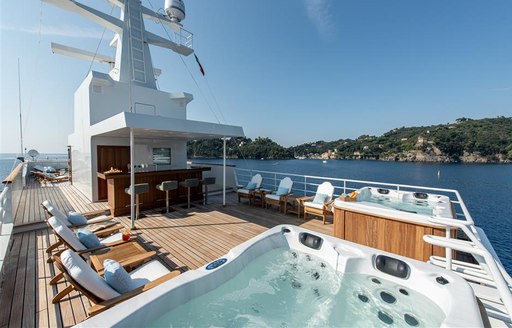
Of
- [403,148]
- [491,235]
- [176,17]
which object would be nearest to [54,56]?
[176,17]

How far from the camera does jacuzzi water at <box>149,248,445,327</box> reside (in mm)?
2117

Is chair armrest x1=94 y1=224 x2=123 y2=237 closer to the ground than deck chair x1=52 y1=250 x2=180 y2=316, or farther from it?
closer to the ground

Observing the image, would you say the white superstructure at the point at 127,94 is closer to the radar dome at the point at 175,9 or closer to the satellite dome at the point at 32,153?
the radar dome at the point at 175,9

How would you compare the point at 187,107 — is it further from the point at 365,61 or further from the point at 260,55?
the point at 365,61

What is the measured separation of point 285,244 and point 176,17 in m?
9.99

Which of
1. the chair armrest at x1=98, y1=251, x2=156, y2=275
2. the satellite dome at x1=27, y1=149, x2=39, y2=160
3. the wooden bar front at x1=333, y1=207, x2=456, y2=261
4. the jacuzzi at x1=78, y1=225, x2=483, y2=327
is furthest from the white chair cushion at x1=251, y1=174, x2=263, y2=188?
the satellite dome at x1=27, y1=149, x2=39, y2=160

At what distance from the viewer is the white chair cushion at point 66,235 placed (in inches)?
102

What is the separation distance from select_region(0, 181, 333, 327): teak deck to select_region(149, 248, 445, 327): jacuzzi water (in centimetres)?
101

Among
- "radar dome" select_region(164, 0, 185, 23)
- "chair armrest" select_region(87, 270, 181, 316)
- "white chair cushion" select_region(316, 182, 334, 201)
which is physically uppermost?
"radar dome" select_region(164, 0, 185, 23)

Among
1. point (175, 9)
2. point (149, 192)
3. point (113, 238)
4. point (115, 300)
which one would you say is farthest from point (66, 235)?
point (175, 9)

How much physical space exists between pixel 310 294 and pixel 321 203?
292 cm

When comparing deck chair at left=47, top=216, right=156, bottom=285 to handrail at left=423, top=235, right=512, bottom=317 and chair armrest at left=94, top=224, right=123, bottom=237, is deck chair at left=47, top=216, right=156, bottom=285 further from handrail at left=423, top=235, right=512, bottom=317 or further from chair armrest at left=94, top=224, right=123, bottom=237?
handrail at left=423, top=235, right=512, bottom=317

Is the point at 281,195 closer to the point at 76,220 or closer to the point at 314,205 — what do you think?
the point at 314,205

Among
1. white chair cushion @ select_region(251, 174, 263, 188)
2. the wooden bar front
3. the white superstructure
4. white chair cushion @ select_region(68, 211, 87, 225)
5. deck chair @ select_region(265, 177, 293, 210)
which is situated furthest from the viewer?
white chair cushion @ select_region(251, 174, 263, 188)
